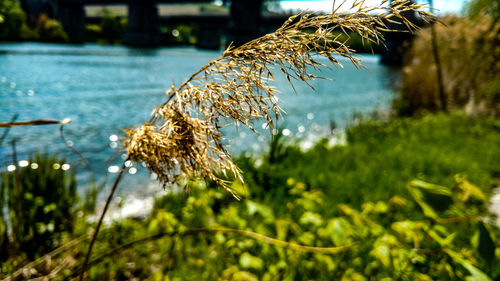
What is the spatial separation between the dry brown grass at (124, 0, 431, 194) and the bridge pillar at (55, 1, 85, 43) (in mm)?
65791

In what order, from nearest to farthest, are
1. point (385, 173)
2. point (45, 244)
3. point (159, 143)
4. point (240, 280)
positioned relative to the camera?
point (159, 143)
point (240, 280)
point (45, 244)
point (385, 173)

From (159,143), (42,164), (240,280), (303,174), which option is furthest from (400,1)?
(303,174)

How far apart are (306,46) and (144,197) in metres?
3.92

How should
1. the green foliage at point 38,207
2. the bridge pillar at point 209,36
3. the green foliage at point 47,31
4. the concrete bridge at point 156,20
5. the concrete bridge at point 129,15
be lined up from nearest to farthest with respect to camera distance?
the green foliage at point 38,207, the green foliage at point 47,31, the concrete bridge at point 156,20, the concrete bridge at point 129,15, the bridge pillar at point 209,36

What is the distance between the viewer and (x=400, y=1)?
0.92m

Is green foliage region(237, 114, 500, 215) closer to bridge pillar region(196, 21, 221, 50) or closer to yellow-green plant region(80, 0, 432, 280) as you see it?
yellow-green plant region(80, 0, 432, 280)

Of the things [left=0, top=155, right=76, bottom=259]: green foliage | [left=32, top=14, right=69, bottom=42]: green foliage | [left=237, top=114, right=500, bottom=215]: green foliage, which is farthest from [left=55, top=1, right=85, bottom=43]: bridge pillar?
[left=0, top=155, right=76, bottom=259]: green foliage

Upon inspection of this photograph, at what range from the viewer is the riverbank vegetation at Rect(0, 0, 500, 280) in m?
1.74

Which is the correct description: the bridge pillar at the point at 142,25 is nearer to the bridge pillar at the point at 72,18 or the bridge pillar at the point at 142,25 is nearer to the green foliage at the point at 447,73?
the bridge pillar at the point at 72,18

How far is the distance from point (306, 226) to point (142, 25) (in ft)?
239

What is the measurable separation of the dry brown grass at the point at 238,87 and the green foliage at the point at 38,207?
1.67m

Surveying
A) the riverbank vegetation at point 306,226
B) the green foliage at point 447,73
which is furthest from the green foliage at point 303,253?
the green foliage at point 447,73

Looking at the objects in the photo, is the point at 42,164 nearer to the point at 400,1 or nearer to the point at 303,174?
the point at 303,174

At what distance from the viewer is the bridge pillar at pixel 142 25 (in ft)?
216
